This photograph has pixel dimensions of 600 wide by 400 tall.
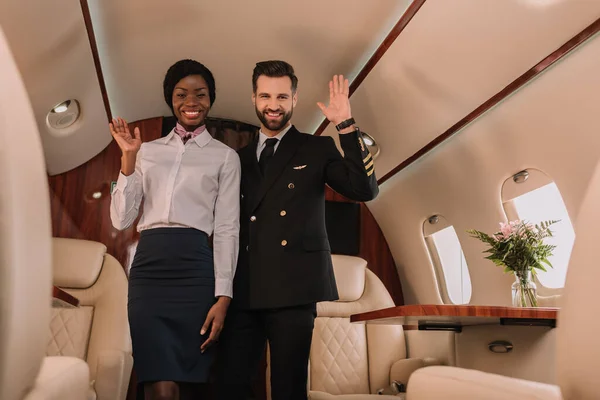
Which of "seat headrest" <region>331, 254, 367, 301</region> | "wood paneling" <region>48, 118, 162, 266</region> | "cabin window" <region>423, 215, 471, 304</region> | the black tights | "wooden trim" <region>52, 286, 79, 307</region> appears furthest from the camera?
"cabin window" <region>423, 215, 471, 304</region>

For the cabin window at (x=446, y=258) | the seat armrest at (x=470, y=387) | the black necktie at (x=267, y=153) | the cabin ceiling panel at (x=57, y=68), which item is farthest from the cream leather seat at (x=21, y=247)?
the cabin window at (x=446, y=258)

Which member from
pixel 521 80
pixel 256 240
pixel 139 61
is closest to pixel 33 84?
pixel 139 61

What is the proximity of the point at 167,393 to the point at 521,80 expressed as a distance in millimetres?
2084

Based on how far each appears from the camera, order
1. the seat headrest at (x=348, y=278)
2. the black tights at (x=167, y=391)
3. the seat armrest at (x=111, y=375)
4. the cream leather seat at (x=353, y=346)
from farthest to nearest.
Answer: the seat headrest at (x=348, y=278), the cream leather seat at (x=353, y=346), the seat armrest at (x=111, y=375), the black tights at (x=167, y=391)

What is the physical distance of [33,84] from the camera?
2740 mm

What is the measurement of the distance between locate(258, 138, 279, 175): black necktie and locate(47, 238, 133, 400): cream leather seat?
169 centimetres

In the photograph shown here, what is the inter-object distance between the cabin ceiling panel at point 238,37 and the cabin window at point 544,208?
1.16 m

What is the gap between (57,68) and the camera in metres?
2.76

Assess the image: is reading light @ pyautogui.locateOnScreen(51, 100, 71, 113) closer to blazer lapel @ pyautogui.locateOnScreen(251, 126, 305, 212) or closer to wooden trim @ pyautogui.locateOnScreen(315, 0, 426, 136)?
wooden trim @ pyautogui.locateOnScreen(315, 0, 426, 136)

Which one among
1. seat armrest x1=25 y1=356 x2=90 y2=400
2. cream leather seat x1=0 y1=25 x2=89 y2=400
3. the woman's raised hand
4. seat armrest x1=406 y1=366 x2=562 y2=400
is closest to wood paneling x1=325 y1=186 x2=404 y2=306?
the woman's raised hand

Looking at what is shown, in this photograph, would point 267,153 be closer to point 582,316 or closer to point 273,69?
point 273,69

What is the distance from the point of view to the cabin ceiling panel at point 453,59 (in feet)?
7.36

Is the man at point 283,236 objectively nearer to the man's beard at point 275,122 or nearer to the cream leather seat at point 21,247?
the man's beard at point 275,122

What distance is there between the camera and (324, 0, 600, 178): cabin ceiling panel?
2244 mm
